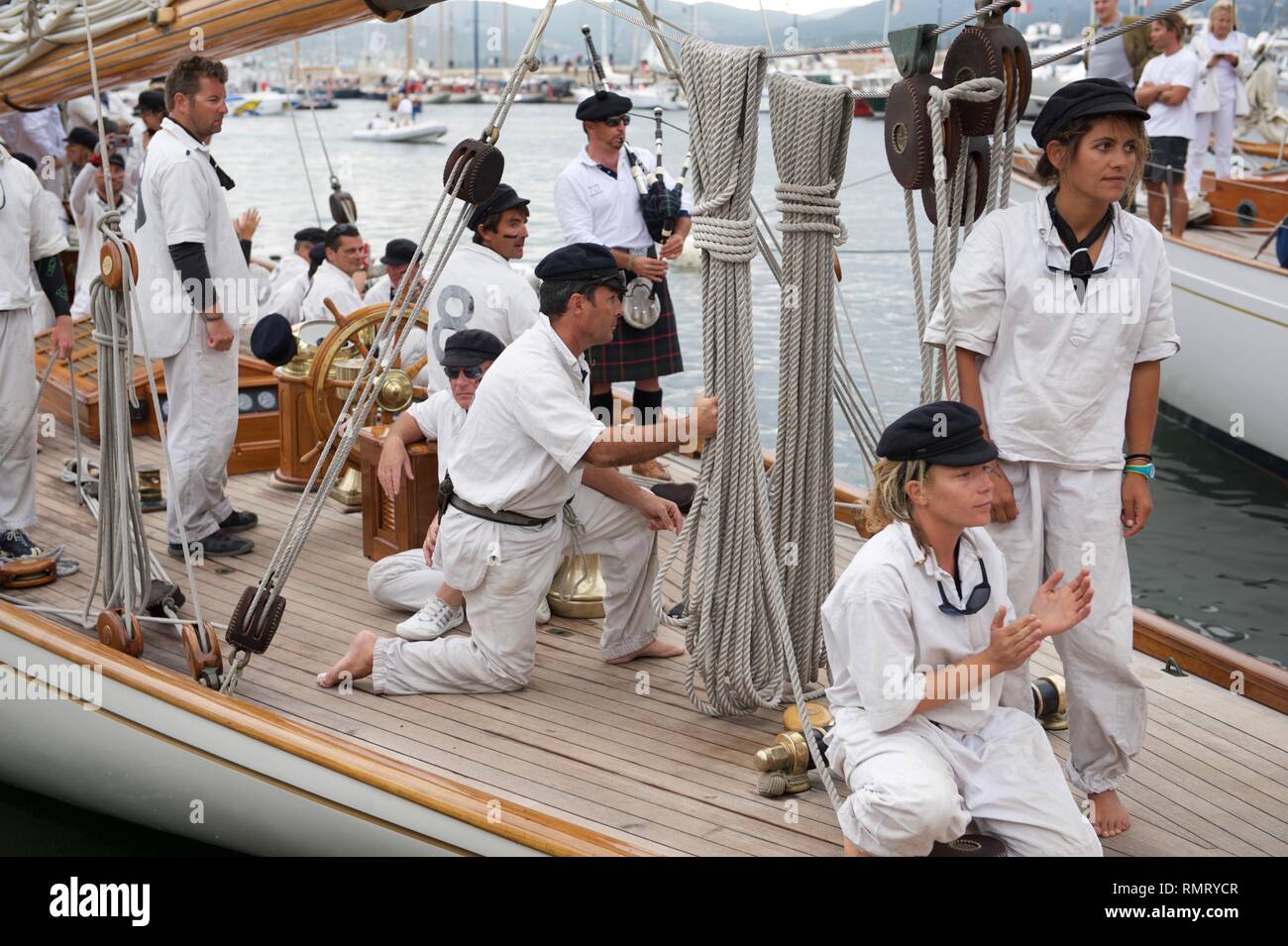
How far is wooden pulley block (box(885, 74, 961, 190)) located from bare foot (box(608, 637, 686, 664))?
144 centimetres

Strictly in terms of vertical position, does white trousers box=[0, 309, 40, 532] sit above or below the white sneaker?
above

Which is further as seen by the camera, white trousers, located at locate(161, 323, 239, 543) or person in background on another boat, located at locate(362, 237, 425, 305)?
person in background on another boat, located at locate(362, 237, 425, 305)

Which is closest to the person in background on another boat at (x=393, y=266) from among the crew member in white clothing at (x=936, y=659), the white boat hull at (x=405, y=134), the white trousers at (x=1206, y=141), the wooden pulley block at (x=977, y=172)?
the wooden pulley block at (x=977, y=172)

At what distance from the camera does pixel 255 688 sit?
12.1 ft

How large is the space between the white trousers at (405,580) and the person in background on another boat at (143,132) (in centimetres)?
Result: 422

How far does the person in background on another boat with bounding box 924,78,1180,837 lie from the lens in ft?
9.41

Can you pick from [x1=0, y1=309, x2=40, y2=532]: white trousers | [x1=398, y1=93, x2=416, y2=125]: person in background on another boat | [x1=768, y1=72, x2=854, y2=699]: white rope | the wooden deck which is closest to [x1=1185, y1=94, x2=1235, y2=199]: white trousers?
the wooden deck

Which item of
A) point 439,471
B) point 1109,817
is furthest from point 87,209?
point 1109,817

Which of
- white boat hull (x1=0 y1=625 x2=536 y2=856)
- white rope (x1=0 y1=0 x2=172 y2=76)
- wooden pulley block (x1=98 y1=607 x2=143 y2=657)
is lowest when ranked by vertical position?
white boat hull (x1=0 y1=625 x2=536 y2=856)

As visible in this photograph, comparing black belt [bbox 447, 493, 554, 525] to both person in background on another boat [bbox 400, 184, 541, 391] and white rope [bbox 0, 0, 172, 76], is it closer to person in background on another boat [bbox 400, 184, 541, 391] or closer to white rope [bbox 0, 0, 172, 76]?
person in background on another boat [bbox 400, 184, 541, 391]

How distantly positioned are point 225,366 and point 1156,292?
2879 millimetres

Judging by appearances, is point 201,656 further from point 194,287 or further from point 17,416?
point 17,416

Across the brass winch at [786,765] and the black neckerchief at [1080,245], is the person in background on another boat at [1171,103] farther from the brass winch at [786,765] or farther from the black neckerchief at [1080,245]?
the brass winch at [786,765]
